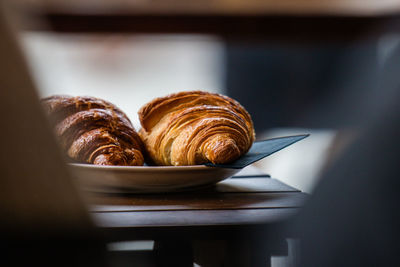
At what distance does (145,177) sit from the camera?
666 mm

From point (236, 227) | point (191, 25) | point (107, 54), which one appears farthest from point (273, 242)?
point (107, 54)

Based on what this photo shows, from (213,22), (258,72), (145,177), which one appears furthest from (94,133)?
(258,72)

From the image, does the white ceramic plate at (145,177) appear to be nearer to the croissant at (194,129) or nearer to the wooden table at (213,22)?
the croissant at (194,129)

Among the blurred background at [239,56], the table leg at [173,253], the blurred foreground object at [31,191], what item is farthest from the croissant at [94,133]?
the blurred background at [239,56]

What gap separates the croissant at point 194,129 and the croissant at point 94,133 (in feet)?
0.12

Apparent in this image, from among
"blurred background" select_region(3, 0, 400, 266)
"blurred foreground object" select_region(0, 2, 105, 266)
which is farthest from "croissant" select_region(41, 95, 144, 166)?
"blurred background" select_region(3, 0, 400, 266)

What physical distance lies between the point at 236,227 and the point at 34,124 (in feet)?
1.11

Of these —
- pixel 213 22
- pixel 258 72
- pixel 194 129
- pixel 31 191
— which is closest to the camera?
pixel 31 191

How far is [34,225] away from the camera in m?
0.21

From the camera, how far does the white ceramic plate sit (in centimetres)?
66

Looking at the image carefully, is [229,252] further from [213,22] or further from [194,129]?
[213,22]

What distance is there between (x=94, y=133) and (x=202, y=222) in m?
0.32

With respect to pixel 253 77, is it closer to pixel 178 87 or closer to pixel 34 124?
pixel 178 87

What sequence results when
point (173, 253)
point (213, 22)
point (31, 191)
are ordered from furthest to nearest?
point (213, 22) → point (173, 253) → point (31, 191)
